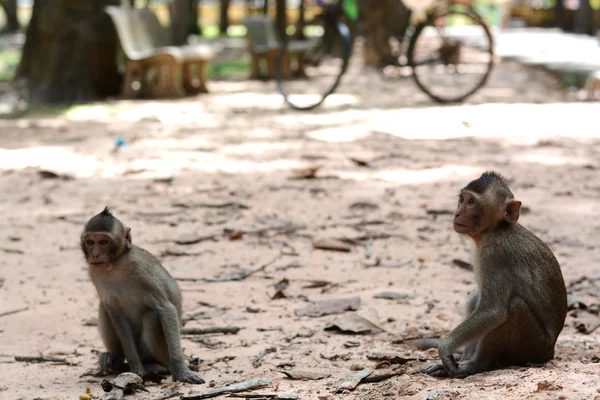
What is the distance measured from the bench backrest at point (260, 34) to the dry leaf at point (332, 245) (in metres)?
11.6

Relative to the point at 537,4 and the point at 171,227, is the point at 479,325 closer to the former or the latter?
the point at 171,227

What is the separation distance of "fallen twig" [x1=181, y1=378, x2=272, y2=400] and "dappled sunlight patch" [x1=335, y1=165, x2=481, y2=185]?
4.70 m

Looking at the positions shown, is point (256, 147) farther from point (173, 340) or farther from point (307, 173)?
point (173, 340)

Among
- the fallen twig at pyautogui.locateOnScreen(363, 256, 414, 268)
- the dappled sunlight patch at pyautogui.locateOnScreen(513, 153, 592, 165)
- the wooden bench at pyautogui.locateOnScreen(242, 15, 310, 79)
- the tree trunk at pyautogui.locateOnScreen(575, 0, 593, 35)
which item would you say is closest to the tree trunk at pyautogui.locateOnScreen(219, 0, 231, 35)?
the tree trunk at pyautogui.locateOnScreen(575, 0, 593, 35)

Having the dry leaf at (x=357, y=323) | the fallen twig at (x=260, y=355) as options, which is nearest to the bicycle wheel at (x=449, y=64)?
the dry leaf at (x=357, y=323)

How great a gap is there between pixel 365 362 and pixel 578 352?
1.12 meters

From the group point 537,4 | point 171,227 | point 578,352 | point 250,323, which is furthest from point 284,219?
point 537,4

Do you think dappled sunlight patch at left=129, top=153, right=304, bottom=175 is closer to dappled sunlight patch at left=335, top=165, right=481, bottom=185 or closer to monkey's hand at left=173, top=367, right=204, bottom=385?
dappled sunlight patch at left=335, top=165, right=481, bottom=185

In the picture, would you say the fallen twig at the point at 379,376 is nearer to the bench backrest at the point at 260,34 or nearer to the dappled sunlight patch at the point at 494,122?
the dappled sunlight patch at the point at 494,122

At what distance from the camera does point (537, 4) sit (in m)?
52.7

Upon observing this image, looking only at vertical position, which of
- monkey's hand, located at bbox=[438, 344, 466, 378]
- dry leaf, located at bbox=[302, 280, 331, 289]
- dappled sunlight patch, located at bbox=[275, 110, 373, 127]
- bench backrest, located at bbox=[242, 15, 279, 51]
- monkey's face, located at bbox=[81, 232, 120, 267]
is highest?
bench backrest, located at bbox=[242, 15, 279, 51]

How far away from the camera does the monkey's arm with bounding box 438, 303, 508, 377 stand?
429 cm

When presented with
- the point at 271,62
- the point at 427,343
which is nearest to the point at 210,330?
the point at 427,343

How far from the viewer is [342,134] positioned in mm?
11422
